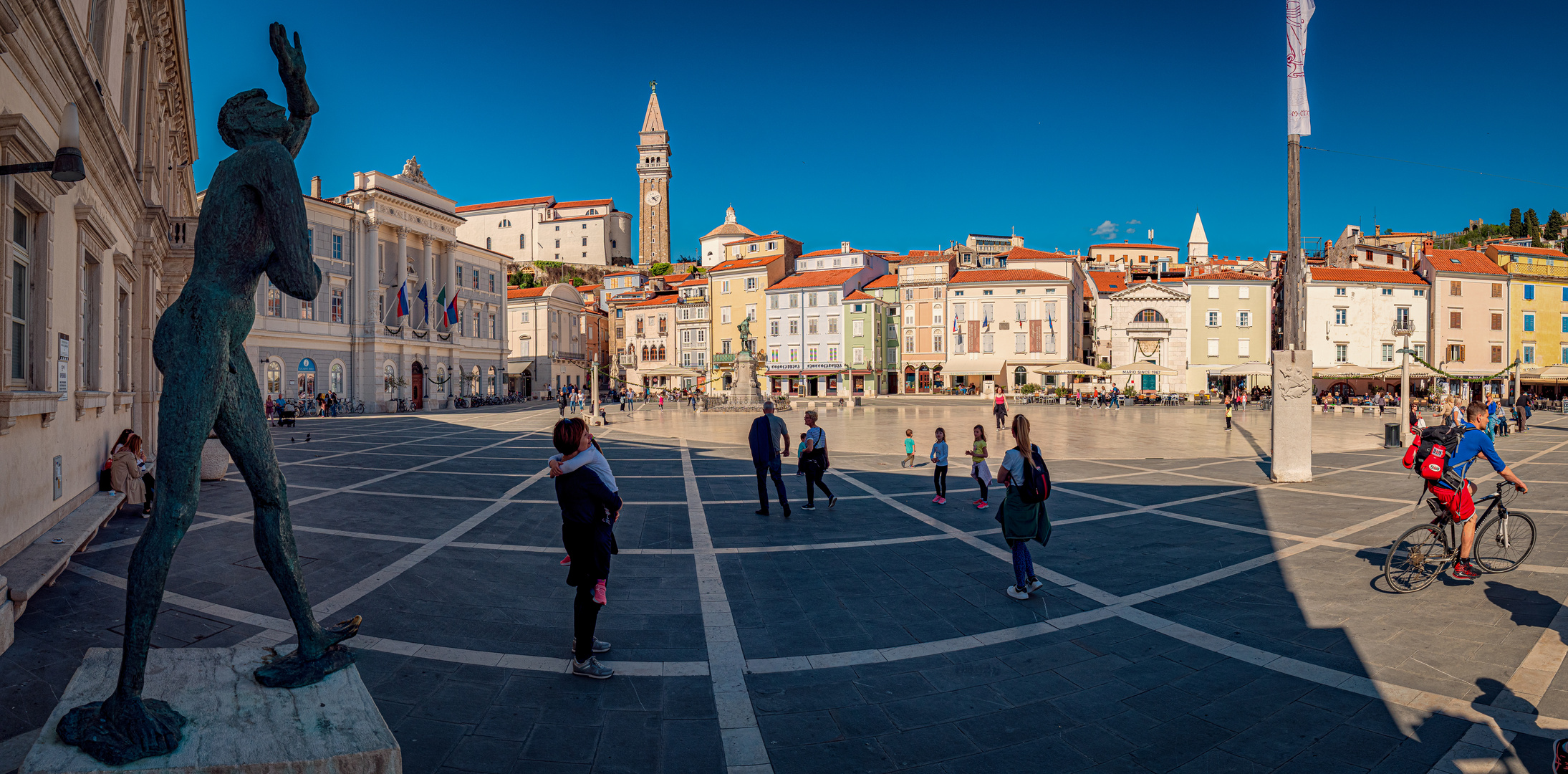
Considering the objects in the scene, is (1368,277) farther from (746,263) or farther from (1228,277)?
(746,263)

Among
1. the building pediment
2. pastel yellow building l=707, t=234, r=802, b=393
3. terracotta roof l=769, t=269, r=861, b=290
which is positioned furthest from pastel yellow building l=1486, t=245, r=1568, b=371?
pastel yellow building l=707, t=234, r=802, b=393

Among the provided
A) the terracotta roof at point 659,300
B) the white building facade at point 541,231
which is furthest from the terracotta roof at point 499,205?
the terracotta roof at point 659,300

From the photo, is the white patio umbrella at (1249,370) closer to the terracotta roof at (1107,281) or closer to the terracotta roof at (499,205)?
the terracotta roof at (1107,281)

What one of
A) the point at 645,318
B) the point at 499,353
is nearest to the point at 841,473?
the point at 499,353

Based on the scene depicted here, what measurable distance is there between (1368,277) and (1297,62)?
2049 inches

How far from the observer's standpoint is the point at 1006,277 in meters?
60.8

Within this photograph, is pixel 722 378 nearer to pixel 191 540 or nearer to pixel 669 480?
pixel 669 480

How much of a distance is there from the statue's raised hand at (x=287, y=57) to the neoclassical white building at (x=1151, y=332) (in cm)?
6075

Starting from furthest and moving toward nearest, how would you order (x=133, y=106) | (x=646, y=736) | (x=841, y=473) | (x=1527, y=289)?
(x=1527, y=289)
(x=841, y=473)
(x=133, y=106)
(x=646, y=736)

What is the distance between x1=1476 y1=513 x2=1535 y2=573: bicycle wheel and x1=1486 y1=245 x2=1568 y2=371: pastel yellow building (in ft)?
209

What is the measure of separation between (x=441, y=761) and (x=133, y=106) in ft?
49.3

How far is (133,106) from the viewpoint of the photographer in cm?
1260

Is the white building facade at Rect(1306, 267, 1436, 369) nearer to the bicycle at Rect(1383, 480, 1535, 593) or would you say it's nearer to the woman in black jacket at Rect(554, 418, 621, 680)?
the bicycle at Rect(1383, 480, 1535, 593)

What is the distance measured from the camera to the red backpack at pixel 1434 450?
634 cm
